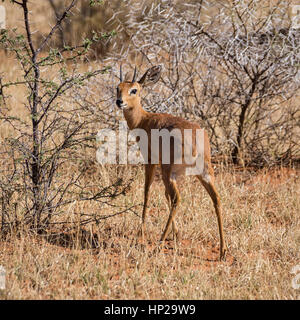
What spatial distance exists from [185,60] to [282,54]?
4.84ft

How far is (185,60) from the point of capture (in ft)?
25.5

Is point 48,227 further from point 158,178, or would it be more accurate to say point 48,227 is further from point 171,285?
point 158,178

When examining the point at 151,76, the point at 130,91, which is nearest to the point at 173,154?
the point at 130,91

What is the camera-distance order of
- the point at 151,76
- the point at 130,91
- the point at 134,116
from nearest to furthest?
the point at 130,91 < the point at 134,116 < the point at 151,76

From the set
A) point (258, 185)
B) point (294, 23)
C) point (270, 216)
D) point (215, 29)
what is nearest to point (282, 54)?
point (294, 23)

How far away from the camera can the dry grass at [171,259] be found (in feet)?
13.2

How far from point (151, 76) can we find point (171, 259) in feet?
7.45

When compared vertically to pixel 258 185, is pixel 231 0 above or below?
above

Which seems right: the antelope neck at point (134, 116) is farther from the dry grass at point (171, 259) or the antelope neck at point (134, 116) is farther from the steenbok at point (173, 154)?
the dry grass at point (171, 259)

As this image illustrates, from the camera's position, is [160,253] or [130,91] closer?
[160,253]

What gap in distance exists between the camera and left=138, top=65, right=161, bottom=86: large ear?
578cm

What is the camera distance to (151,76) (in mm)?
5902

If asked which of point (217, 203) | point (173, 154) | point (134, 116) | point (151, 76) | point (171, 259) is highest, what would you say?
point (151, 76)

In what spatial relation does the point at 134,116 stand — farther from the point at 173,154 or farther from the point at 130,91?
the point at 173,154
